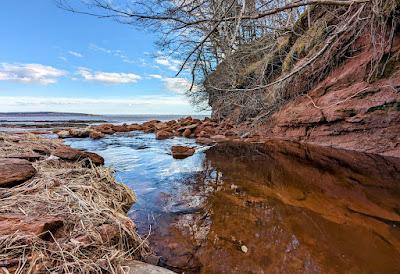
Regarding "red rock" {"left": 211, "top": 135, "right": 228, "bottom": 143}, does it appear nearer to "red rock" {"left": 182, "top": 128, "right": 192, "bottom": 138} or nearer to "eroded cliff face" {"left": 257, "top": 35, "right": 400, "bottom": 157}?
"red rock" {"left": 182, "top": 128, "right": 192, "bottom": 138}

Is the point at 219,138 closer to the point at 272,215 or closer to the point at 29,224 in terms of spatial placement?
the point at 272,215

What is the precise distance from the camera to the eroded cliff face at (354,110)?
5.91 metres

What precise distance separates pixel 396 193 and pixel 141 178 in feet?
11.7

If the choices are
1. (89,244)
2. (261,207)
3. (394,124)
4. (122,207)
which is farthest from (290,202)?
(394,124)

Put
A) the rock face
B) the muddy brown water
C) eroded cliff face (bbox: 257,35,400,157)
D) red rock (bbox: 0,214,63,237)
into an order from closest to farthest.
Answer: red rock (bbox: 0,214,63,237) → the muddy brown water → the rock face → eroded cliff face (bbox: 257,35,400,157)

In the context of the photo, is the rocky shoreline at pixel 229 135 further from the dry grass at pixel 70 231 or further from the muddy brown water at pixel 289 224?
the dry grass at pixel 70 231

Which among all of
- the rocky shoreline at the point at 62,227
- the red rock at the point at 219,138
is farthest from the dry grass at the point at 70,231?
the red rock at the point at 219,138

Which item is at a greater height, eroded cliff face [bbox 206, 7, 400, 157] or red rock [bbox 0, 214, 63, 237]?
eroded cliff face [bbox 206, 7, 400, 157]

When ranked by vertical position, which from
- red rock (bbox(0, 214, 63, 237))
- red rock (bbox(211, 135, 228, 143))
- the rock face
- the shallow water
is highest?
the rock face

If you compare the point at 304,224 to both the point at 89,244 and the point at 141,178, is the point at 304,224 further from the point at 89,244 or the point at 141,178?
the point at 141,178

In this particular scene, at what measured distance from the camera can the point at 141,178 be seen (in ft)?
14.5

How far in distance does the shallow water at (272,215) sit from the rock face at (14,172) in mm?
1077

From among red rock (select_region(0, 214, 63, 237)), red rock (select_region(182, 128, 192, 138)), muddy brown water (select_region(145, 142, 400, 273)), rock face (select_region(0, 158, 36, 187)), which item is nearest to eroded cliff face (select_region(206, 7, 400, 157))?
muddy brown water (select_region(145, 142, 400, 273))

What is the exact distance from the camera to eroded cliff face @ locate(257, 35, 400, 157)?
233 inches
